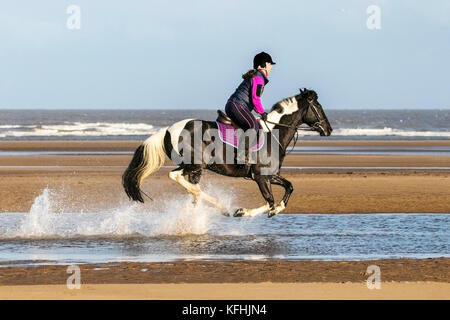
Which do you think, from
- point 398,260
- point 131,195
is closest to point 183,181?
point 131,195

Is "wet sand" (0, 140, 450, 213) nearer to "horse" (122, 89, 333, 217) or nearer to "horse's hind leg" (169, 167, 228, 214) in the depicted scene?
"horse's hind leg" (169, 167, 228, 214)

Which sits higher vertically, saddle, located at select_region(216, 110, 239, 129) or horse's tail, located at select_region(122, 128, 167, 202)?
saddle, located at select_region(216, 110, 239, 129)

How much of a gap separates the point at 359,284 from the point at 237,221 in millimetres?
6514

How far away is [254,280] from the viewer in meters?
10.2

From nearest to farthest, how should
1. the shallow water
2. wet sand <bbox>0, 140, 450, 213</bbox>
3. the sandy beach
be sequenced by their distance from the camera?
the sandy beach < the shallow water < wet sand <bbox>0, 140, 450, 213</bbox>

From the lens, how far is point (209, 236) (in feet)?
47.0

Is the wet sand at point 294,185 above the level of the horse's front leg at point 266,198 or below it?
below

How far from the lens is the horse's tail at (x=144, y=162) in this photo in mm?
14891

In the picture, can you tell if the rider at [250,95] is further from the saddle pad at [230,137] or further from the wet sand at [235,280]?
the wet sand at [235,280]

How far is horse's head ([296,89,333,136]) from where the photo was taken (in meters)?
14.9

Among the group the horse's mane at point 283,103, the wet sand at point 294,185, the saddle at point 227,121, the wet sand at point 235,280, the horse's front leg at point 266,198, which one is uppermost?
the horse's mane at point 283,103

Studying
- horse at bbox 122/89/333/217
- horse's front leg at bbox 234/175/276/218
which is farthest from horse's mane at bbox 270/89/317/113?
horse's front leg at bbox 234/175/276/218

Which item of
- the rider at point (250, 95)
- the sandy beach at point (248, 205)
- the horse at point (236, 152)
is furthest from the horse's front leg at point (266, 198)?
the sandy beach at point (248, 205)

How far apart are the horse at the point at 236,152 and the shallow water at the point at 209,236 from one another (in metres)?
0.53
